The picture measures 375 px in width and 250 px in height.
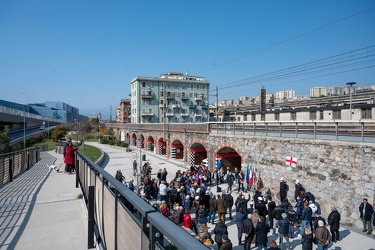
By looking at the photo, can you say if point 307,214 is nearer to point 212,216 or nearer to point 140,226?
point 212,216

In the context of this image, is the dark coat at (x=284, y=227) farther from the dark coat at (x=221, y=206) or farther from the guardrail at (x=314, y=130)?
the guardrail at (x=314, y=130)

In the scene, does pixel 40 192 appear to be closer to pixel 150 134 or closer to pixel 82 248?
pixel 82 248

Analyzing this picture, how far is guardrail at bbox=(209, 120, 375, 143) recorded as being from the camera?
1191 centimetres

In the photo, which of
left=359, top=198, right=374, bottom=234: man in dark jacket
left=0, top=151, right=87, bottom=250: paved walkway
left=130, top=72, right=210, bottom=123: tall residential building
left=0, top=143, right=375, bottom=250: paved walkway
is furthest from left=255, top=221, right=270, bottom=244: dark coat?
left=130, top=72, right=210, bottom=123: tall residential building

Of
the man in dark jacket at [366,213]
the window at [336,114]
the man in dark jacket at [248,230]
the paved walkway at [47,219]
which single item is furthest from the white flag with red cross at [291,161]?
the window at [336,114]

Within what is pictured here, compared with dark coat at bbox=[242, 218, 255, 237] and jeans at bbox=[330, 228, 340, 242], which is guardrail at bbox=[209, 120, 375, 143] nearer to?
jeans at bbox=[330, 228, 340, 242]

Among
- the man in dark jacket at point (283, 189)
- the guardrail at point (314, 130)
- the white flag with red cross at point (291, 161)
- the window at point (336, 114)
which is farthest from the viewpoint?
the window at point (336, 114)

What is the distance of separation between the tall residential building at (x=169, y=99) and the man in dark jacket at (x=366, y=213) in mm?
56871

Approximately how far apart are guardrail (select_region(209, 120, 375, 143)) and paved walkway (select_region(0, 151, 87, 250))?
39.8 ft

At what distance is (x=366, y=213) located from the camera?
10.1 m

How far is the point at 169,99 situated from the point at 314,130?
57.2 metres

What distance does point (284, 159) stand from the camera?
1580 cm

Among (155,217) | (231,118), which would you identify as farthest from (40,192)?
(231,118)

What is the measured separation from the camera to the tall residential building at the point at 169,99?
6756 centimetres
